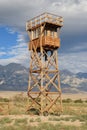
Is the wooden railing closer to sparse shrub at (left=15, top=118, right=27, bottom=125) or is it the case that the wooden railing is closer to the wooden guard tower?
the wooden guard tower

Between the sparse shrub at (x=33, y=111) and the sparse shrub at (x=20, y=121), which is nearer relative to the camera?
the sparse shrub at (x=20, y=121)

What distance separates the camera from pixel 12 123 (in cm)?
2992

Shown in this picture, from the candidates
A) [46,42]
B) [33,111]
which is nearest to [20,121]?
[46,42]

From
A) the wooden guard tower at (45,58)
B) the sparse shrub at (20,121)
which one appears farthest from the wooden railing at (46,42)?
the sparse shrub at (20,121)

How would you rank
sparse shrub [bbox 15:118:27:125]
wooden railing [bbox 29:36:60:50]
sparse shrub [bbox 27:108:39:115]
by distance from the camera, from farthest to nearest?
sparse shrub [bbox 27:108:39:115], wooden railing [bbox 29:36:60:50], sparse shrub [bbox 15:118:27:125]

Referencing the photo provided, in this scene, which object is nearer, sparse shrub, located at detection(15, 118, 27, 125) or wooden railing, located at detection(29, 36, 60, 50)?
sparse shrub, located at detection(15, 118, 27, 125)

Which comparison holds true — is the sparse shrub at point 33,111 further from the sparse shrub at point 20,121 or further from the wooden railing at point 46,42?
the sparse shrub at point 20,121

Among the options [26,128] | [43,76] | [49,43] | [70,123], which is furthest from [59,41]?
[26,128]

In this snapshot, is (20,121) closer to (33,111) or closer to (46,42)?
(46,42)

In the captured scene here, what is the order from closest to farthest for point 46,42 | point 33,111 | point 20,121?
point 20,121
point 46,42
point 33,111

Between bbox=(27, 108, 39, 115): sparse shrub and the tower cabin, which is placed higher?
the tower cabin

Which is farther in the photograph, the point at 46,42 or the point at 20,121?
the point at 46,42

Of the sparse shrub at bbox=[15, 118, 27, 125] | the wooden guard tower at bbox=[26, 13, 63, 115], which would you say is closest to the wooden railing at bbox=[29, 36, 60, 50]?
the wooden guard tower at bbox=[26, 13, 63, 115]

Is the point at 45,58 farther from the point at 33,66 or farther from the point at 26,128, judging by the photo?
the point at 26,128
